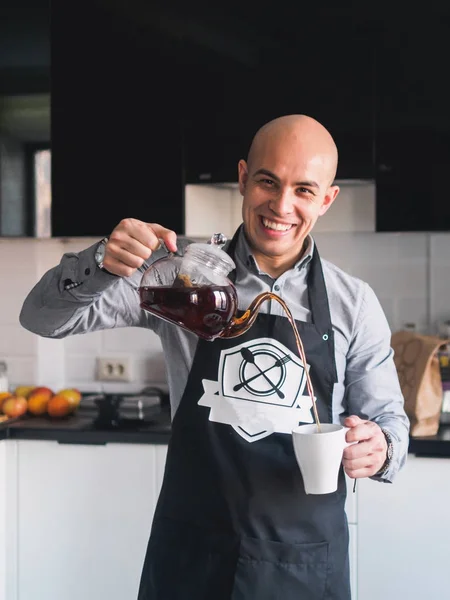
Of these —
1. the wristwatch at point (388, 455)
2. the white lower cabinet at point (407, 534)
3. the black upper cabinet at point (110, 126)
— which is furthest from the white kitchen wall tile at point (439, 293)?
the wristwatch at point (388, 455)

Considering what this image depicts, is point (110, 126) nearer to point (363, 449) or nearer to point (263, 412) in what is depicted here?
point (263, 412)

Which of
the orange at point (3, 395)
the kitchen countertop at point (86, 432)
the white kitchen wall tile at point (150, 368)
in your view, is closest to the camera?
the kitchen countertop at point (86, 432)

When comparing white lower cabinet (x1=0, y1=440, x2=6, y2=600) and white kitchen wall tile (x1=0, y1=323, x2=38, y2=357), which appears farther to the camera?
white kitchen wall tile (x1=0, y1=323, x2=38, y2=357)

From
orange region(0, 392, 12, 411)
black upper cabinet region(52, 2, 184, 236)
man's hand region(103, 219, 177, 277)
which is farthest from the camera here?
orange region(0, 392, 12, 411)

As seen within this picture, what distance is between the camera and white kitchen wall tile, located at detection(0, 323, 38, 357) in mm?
3045

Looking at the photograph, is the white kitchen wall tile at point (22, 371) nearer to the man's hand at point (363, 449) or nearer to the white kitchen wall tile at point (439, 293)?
the white kitchen wall tile at point (439, 293)

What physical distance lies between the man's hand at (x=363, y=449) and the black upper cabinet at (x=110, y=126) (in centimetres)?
137

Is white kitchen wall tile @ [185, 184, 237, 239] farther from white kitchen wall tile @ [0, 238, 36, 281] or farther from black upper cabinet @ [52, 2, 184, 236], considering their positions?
white kitchen wall tile @ [0, 238, 36, 281]

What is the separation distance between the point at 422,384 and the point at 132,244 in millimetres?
1427

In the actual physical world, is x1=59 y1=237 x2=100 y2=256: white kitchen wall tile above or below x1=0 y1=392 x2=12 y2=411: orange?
above

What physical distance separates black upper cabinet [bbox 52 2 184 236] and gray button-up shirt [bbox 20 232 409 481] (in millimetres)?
1093

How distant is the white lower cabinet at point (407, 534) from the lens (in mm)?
2391

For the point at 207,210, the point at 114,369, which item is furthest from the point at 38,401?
the point at 207,210

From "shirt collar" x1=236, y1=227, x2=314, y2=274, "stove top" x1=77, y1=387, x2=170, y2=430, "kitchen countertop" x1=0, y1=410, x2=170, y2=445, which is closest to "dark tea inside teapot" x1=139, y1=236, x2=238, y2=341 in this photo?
"shirt collar" x1=236, y1=227, x2=314, y2=274
